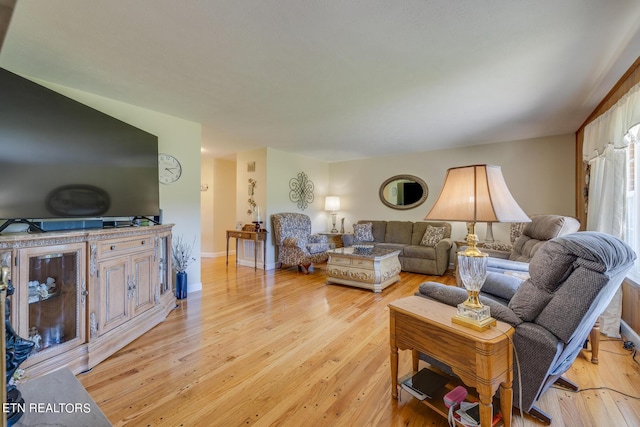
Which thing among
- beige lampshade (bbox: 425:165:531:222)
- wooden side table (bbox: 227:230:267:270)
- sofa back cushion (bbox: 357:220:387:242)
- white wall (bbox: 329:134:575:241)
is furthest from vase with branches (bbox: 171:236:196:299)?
white wall (bbox: 329:134:575:241)

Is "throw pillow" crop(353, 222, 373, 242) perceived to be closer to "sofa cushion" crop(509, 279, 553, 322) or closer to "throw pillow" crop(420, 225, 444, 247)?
"throw pillow" crop(420, 225, 444, 247)

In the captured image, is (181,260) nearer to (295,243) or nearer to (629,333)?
(295,243)

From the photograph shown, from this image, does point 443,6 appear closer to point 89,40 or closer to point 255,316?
point 89,40

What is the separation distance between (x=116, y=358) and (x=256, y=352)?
106 centimetres

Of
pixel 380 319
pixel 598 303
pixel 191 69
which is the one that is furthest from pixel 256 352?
pixel 191 69

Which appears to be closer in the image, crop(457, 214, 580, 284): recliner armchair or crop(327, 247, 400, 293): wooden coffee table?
crop(457, 214, 580, 284): recliner armchair

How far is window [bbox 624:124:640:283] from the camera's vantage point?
7.39 feet

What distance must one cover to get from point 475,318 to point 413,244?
4.18m

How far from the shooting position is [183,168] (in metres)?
3.63

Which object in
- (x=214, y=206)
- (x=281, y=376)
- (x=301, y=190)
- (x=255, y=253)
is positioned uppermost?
(x=301, y=190)

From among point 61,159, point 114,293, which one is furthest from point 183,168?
point 114,293

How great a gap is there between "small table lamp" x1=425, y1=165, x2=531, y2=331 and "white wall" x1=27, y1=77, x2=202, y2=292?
131 inches

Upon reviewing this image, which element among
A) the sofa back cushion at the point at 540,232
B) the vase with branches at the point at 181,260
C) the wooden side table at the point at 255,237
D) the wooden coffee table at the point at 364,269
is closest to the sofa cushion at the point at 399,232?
the wooden coffee table at the point at 364,269

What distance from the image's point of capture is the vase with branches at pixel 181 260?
3445mm
